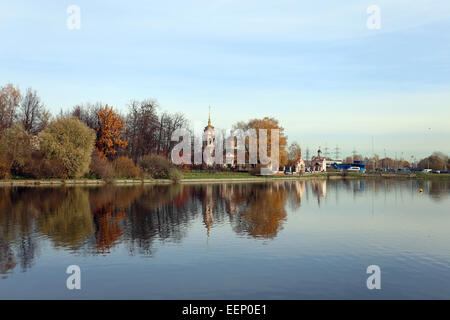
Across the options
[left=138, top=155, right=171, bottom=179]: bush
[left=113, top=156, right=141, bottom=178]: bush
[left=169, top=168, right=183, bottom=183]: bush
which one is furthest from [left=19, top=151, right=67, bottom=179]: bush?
[left=169, top=168, right=183, bottom=183]: bush

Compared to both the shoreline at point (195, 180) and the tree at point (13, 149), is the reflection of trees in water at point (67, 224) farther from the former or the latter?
the tree at point (13, 149)

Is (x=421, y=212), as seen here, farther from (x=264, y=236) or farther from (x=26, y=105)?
(x=26, y=105)

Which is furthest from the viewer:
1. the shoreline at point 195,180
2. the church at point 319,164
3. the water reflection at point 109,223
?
the church at point 319,164

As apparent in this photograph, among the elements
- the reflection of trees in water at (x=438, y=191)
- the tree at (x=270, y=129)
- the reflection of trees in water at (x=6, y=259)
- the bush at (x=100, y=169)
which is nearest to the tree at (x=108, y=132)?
the bush at (x=100, y=169)

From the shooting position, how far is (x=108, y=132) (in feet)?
217

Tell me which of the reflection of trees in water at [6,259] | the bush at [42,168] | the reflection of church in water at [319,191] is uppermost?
the bush at [42,168]

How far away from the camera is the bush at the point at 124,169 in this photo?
58625 mm

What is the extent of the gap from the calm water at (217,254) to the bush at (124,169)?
32.1 m

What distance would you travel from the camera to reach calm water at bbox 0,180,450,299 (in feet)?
35.4

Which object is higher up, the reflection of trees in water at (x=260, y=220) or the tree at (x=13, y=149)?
the tree at (x=13, y=149)

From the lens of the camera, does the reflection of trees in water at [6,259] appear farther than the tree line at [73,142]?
No

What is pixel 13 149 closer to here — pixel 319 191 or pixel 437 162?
pixel 319 191
